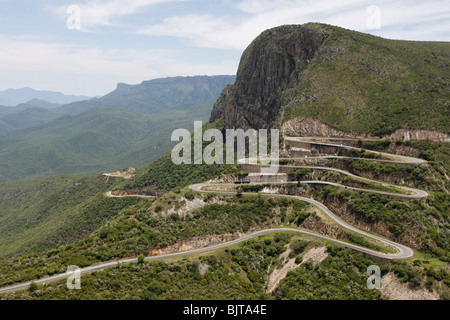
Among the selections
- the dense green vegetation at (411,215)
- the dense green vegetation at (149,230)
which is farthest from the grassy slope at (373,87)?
the dense green vegetation at (149,230)

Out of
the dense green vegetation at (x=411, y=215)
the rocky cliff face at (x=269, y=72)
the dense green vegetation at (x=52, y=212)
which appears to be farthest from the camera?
the rocky cliff face at (x=269, y=72)

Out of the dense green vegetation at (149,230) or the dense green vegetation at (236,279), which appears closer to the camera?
the dense green vegetation at (236,279)

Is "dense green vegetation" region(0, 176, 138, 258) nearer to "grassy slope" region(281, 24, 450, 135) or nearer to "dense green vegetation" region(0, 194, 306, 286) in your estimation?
"dense green vegetation" region(0, 194, 306, 286)

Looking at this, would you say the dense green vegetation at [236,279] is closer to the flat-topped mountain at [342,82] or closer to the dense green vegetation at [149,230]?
the dense green vegetation at [149,230]

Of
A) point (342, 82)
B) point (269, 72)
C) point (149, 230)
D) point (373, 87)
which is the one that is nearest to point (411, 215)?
point (149, 230)

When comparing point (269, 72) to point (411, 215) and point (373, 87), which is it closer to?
point (373, 87)
